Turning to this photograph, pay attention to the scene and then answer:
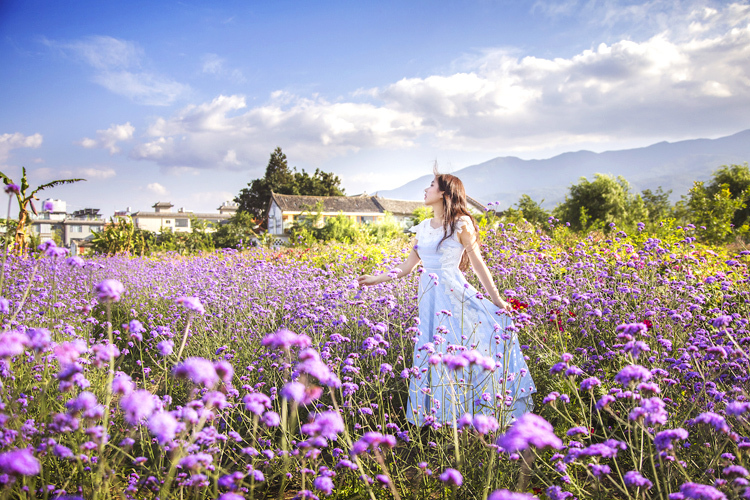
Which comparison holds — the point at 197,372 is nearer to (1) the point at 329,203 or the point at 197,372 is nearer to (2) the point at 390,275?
(2) the point at 390,275

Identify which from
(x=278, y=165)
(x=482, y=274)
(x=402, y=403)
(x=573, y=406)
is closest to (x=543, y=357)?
(x=573, y=406)

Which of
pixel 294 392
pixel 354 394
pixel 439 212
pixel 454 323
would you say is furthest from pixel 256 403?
pixel 439 212

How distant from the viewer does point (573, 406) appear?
111 inches

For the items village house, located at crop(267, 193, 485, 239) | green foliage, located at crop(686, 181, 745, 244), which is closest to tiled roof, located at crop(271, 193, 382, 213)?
village house, located at crop(267, 193, 485, 239)

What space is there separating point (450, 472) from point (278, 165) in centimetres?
4808

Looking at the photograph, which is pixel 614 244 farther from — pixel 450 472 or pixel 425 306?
pixel 450 472

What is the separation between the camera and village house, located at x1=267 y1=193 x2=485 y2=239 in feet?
135

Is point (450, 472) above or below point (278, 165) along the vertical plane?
below

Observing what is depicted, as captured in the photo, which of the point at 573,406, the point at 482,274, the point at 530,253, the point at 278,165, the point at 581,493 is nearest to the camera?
the point at 581,493

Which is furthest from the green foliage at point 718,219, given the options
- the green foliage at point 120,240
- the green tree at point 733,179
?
the green foliage at point 120,240

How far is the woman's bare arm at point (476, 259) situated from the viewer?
2.97m

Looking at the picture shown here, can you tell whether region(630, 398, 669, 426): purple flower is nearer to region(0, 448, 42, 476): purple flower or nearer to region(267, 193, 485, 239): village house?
region(0, 448, 42, 476): purple flower

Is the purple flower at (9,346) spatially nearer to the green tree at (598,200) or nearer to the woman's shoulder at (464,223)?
the woman's shoulder at (464,223)

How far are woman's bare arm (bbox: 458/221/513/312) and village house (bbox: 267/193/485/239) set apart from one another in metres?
34.4
